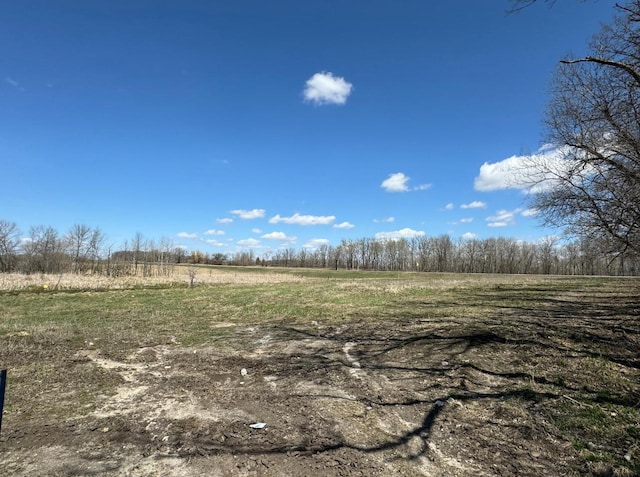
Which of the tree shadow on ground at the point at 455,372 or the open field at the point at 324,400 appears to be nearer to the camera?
the open field at the point at 324,400

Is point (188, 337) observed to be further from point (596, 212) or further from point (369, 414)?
point (596, 212)

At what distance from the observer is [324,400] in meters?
5.50

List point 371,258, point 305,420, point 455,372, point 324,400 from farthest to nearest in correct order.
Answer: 1. point 371,258
2. point 455,372
3. point 324,400
4. point 305,420

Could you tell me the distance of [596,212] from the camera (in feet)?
41.3

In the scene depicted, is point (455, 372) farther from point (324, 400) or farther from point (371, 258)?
point (371, 258)

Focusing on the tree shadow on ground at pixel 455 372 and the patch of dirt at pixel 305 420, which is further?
the tree shadow on ground at pixel 455 372

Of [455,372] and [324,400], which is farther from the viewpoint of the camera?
[455,372]

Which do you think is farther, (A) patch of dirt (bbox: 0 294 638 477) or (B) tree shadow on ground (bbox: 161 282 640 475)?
(B) tree shadow on ground (bbox: 161 282 640 475)

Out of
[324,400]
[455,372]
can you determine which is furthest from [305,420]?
[455,372]

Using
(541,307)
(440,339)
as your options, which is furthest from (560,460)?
(541,307)

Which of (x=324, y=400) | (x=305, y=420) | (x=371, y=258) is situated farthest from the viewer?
(x=371, y=258)

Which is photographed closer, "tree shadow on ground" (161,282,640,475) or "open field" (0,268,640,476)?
"open field" (0,268,640,476)

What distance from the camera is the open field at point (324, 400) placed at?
3.81 m

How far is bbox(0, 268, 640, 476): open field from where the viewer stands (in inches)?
150
